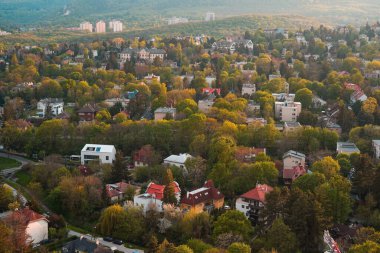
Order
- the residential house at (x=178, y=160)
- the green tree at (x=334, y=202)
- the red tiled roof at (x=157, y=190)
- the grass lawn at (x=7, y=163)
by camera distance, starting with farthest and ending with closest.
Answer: the grass lawn at (x=7, y=163)
the residential house at (x=178, y=160)
the red tiled roof at (x=157, y=190)
the green tree at (x=334, y=202)

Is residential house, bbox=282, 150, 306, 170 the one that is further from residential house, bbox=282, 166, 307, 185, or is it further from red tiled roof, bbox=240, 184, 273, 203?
red tiled roof, bbox=240, 184, 273, 203

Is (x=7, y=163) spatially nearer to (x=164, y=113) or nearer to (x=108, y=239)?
(x=164, y=113)

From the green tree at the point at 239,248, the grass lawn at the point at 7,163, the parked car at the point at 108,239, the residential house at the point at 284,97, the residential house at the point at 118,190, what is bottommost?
the grass lawn at the point at 7,163

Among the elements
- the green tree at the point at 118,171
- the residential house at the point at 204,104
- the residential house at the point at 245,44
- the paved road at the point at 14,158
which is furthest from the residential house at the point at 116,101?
the residential house at the point at 245,44

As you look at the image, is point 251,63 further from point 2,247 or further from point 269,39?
point 2,247

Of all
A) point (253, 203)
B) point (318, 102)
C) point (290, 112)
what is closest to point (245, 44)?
point (318, 102)

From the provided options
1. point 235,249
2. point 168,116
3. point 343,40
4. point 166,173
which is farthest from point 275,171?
point 343,40

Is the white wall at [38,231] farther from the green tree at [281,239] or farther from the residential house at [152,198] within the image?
the green tree at [281,239]
